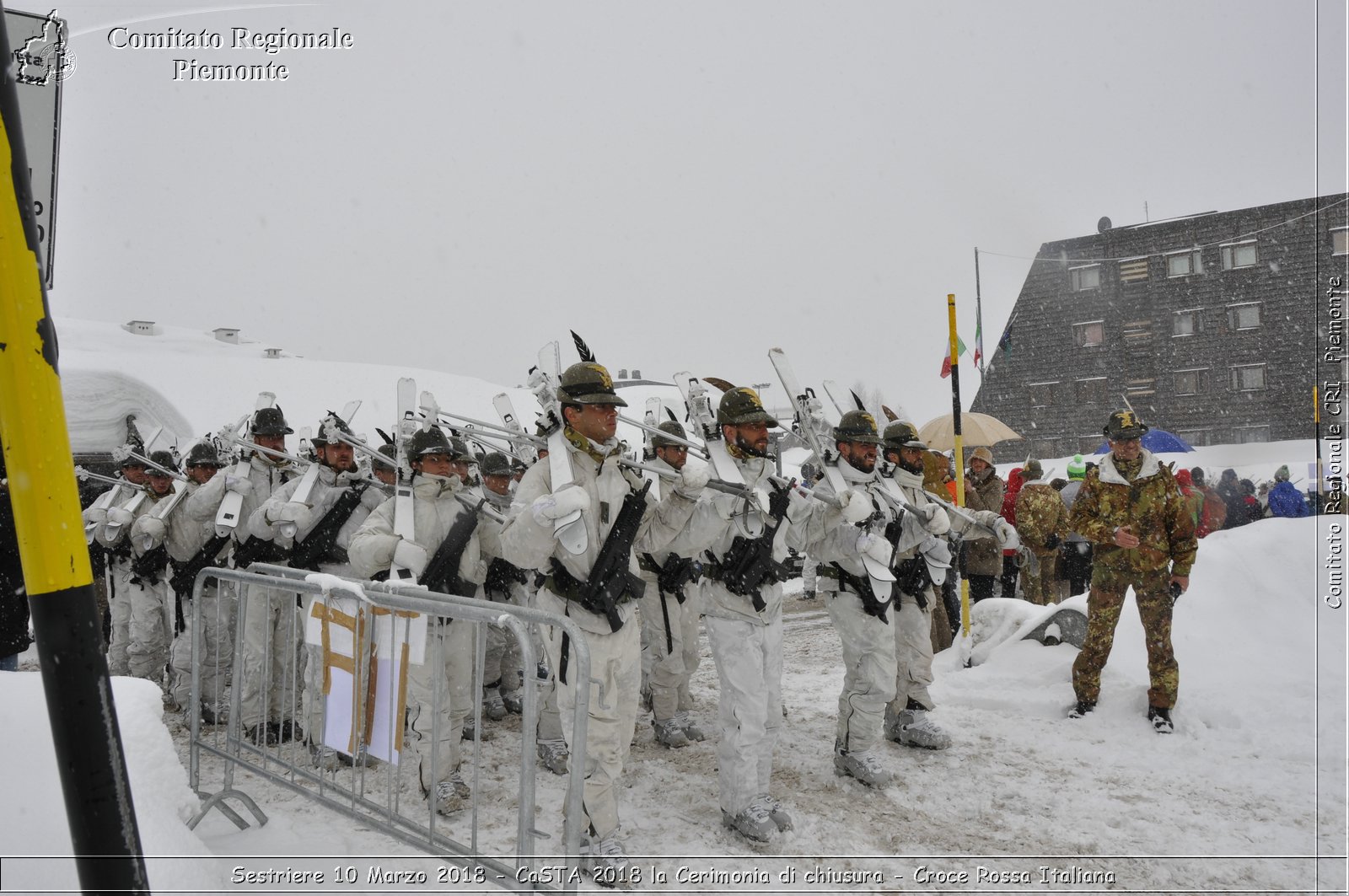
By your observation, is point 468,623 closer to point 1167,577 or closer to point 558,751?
point 558,751

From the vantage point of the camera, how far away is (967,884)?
12.2 feet

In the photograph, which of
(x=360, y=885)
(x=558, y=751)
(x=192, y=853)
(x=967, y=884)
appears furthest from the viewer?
(x=558, y=751)

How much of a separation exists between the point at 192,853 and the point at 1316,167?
566 centimetres

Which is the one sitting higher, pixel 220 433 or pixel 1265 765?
pixel 220 433

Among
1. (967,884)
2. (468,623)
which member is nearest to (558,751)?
(468,623)

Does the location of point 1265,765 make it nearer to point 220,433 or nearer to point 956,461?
point 956,461

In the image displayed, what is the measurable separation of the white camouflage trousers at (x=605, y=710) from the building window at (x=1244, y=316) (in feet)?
85.3

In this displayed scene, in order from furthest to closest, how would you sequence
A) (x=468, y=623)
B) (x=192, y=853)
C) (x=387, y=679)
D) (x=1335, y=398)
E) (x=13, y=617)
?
(x=1335, y=398) < (x=468, y=623) < (x=13, y=617) < (x=387, y=679) < (x=192, y=853)

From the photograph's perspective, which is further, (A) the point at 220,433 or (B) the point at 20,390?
(A) the point at 220,433

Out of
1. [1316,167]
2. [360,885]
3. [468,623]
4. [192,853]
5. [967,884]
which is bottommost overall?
[967,884]

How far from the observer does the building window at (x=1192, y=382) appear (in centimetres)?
2389

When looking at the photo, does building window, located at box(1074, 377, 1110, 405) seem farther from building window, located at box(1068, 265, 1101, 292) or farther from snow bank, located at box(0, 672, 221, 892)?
snow bank, located at box(0, 672, 221, 892)

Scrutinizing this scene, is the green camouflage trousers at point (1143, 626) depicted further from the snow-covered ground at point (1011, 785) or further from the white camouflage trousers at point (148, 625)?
the white camouflage trousers at point (148, 625)

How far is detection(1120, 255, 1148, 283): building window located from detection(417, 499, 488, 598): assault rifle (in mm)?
26051
